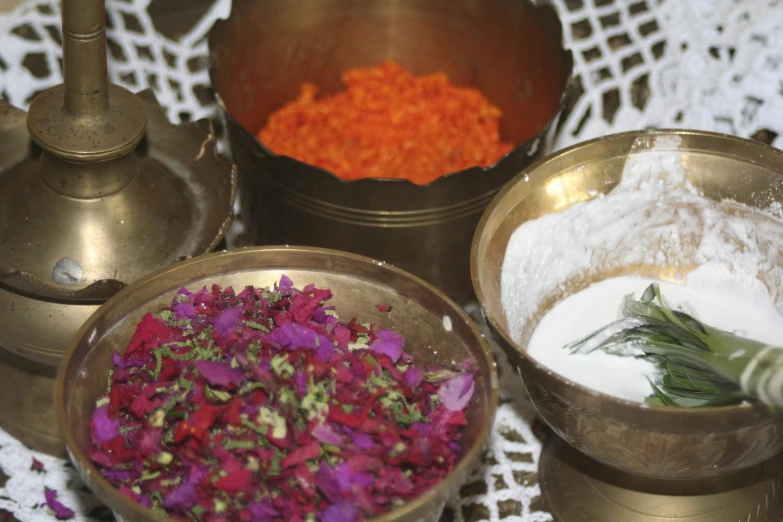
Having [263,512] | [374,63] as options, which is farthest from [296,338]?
[374,63]

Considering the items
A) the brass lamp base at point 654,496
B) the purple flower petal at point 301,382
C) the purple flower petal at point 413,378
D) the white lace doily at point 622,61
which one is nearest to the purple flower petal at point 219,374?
the purple flower petal at point 301,382

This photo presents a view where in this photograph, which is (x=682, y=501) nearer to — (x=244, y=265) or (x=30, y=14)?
(x=244, y=265)

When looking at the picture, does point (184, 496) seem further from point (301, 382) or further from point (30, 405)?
point (30, 405)

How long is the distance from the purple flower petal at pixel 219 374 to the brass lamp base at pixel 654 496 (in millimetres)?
451

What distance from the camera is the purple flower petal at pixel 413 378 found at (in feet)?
3.35

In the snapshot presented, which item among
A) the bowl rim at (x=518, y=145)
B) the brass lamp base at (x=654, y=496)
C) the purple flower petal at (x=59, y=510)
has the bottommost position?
the purple flower petal at (x=59, y=510)

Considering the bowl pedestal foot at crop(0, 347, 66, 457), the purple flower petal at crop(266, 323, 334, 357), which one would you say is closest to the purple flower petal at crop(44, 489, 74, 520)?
the bowl pedestal foot at crop(0, 347, 66, 457)

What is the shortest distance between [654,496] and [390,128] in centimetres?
62

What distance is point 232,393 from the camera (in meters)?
0.97

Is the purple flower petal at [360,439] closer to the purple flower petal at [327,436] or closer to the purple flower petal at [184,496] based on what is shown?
the purple flower petal at [327,436]

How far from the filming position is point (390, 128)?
59.4 inches

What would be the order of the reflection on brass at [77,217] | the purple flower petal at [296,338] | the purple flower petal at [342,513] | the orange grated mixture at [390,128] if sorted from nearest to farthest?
the purple flower petal at [342,513] < the purple flower petal at [296,338] < the reflection on brass at [77,217] < the orange grated mixture at [390,128]

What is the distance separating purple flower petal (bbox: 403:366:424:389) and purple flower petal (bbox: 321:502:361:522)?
0.16 meters

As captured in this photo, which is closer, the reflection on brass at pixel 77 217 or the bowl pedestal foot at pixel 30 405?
the reflection on brass at pixel 77 217
